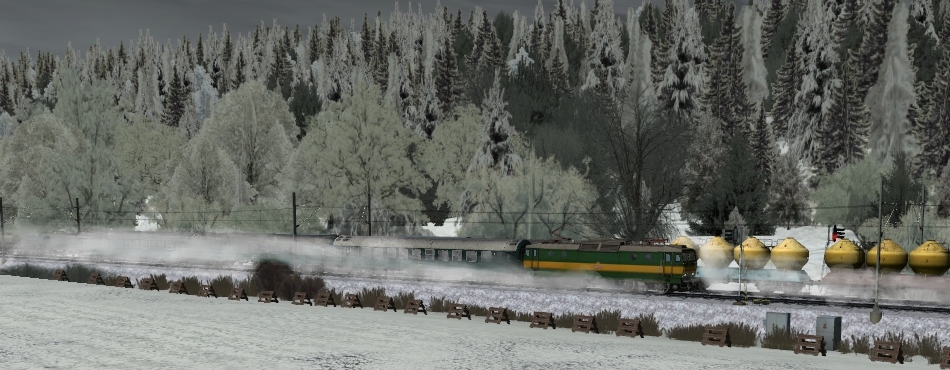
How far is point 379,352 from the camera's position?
24516mm

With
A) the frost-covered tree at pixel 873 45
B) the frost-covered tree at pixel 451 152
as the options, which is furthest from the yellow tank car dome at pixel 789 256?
the frost-covered tree at pixel 873 45

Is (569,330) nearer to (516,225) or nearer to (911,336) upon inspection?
(911,336)

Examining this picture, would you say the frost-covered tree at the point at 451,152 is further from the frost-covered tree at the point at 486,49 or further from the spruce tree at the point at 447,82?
the spruce tree at the point at 447,82

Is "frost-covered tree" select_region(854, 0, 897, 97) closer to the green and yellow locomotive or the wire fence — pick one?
the wire fence

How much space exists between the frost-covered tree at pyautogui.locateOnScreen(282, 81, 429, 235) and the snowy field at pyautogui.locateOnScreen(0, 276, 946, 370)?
2393cm

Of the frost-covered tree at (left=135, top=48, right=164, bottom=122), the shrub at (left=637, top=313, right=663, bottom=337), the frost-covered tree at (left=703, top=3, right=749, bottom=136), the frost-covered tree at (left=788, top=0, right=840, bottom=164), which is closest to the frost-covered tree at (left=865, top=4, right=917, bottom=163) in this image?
the frost-covered tree at (left=788, top=0, right=840, bottom=164)

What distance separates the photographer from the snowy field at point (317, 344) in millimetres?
23062

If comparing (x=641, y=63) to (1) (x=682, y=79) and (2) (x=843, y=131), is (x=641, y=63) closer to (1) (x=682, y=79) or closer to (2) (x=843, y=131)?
(1) (x=682, y=79)

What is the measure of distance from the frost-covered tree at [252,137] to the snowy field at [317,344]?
3235 cm

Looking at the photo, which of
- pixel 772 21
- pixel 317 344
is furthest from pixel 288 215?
pixel 772 21

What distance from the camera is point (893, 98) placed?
101625 millimetres

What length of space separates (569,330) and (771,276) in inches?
538

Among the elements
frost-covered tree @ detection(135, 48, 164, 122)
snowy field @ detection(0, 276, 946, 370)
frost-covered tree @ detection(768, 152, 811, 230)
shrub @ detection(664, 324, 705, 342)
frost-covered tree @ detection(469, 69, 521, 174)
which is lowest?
snowy field @ detection(0, 276, 946, 370)

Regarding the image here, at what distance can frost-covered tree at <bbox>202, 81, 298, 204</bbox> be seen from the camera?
220 feet
